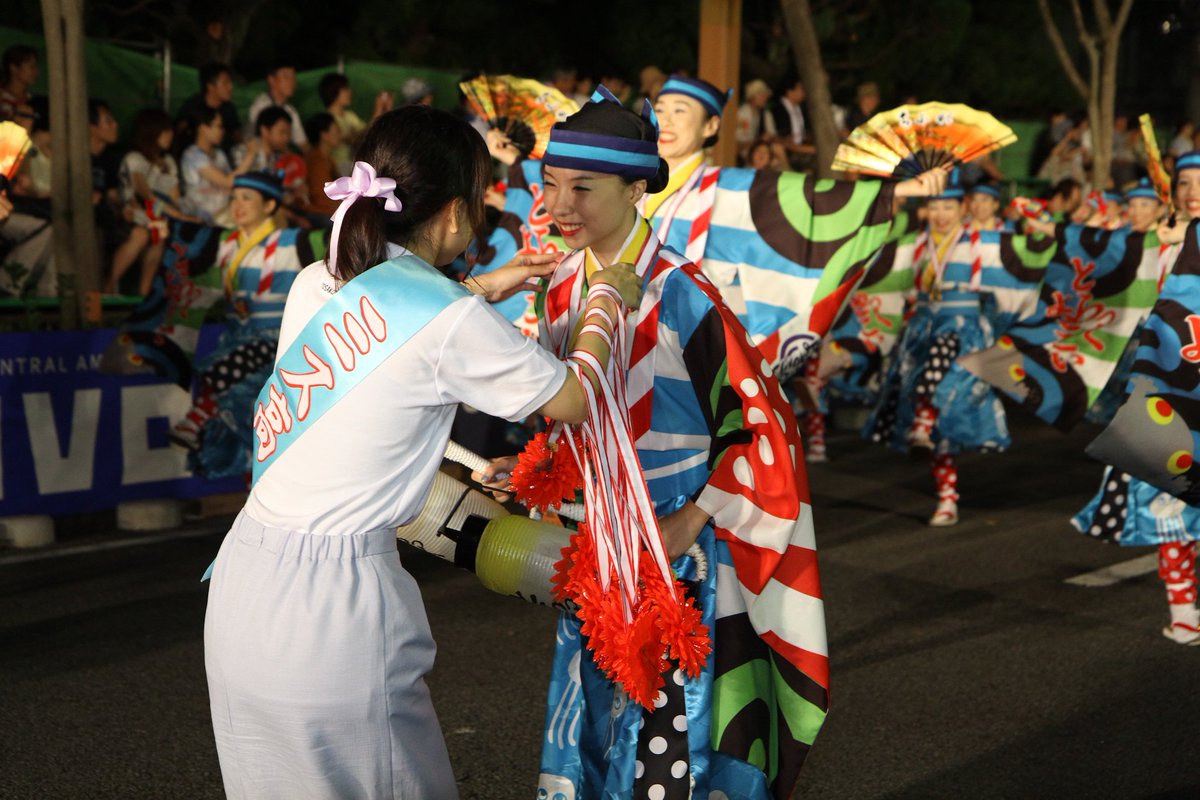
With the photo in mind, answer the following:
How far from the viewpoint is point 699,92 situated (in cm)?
473

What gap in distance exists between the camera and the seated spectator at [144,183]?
921 cm

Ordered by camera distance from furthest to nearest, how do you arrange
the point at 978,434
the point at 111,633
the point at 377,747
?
1. the point at 978,434
2. the point at 111,633
3. the point at 377,747

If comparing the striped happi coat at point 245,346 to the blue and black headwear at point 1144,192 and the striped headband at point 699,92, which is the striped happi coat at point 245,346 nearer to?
the striped headband at point 699,92

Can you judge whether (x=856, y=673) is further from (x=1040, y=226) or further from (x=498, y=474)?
(x=1040, y=226)

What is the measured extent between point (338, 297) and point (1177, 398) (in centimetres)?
324

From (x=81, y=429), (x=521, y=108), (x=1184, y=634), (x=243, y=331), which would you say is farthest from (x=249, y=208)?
(x=1184, y=634)

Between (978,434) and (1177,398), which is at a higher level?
(1177,398)

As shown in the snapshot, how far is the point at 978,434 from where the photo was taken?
295 inches

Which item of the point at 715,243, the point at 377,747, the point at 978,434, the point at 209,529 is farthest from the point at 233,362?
the point at 377,747

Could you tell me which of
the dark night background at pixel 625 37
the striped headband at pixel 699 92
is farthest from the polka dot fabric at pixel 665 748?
the dark night background at pixel 625 37

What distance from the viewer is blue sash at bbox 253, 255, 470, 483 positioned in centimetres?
215

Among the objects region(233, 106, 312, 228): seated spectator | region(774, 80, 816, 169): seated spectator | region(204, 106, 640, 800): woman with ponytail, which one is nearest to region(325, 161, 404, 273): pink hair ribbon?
region(204, 106, 640, 800): woman with ponytail

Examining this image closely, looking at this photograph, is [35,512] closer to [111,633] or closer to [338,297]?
[111,633]

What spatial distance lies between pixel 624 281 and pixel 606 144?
398 millimetres
